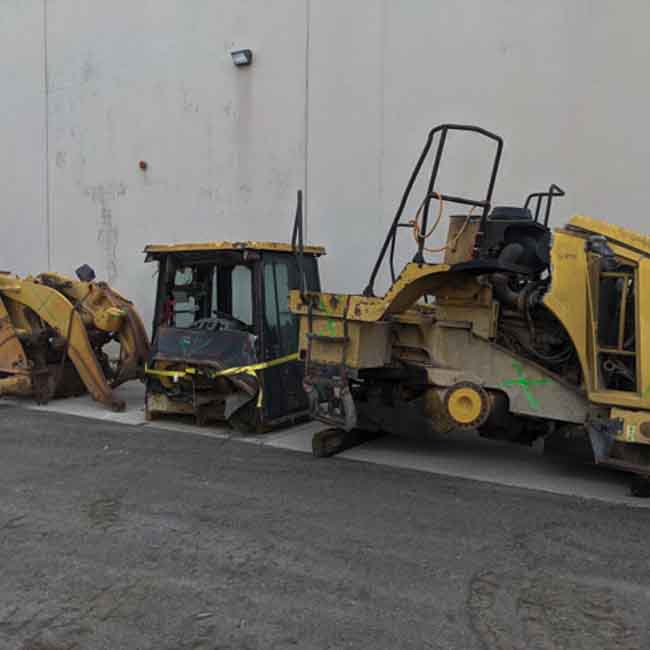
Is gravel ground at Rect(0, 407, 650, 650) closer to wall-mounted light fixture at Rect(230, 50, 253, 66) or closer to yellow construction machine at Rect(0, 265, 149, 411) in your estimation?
yellow construction machine at Rect(0, 265, 149, 411)

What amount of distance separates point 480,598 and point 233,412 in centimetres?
365

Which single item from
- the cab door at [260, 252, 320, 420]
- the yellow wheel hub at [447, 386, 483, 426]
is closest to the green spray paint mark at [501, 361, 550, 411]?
the yellow wheel hub at [447, 386, 483, 426]

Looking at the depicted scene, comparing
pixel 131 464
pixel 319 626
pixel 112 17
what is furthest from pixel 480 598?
pixel 112 17

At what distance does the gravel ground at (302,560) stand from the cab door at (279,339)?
3.38 ft

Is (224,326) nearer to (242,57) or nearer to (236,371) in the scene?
(236,371)

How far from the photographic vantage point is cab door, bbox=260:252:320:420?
6.68 m

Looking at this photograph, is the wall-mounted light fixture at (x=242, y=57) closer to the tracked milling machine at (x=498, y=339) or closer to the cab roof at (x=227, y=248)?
the cab roof at (x=227, y=248)

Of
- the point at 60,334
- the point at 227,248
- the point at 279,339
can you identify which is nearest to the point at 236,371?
the point at 279,339

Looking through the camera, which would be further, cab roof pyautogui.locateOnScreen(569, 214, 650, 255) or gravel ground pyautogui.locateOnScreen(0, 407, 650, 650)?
cab roof pyautogui.locateOnScreen(569, 214, 650, 255)

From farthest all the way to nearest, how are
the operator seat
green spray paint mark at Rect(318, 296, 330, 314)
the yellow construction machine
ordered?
1. the yellow construction machine
2. green spray paint mark at Rect(318, 296, 330, 314)
3. the operator seat

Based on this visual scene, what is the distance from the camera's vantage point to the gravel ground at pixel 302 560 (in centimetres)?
310

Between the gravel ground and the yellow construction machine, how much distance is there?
2.15 m

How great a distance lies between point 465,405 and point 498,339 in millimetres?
592

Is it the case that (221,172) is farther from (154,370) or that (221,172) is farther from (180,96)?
(154,370)
